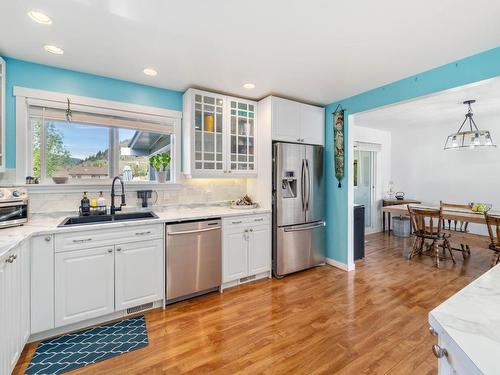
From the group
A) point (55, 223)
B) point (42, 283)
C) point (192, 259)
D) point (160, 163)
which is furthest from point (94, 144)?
point (192, 259)

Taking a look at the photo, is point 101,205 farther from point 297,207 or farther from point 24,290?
point 297,207

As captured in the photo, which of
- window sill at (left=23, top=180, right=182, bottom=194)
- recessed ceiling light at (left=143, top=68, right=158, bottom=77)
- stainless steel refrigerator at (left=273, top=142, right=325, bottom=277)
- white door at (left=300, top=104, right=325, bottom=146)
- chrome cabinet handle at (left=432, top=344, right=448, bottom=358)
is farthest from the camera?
white door at (left=300, top=104, right=325, bottom=146)

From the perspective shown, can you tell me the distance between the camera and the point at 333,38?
2.07m

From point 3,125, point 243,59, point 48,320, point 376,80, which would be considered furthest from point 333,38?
point 48,320

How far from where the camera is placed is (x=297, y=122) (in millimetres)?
3588

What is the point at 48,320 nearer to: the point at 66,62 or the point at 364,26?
the point at 66,62

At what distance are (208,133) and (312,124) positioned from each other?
1.62m

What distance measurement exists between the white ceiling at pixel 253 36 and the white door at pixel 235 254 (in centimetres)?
187

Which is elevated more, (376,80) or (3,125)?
(376,80)

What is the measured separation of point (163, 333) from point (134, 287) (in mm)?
535

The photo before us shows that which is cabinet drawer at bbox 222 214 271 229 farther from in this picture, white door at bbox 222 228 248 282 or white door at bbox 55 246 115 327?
white door at bbox 55 246 115 327

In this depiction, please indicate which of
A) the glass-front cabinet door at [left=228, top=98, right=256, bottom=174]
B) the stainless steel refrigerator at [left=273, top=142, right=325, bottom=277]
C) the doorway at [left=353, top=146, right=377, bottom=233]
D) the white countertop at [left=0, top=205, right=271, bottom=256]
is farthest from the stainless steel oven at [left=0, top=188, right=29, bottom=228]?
the doorway at [left=353, top=146, right=377, bottom=233]

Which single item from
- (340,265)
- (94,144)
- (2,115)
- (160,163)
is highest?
(2,115)

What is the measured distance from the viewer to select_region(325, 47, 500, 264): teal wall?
2301mm
